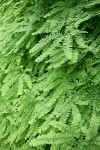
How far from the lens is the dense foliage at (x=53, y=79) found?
327 centimetres

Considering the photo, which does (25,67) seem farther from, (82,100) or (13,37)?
(82,100)

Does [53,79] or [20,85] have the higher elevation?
[53,79]

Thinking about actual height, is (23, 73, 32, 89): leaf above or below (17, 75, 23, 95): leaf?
above

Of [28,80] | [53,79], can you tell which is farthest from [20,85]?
[53,79]

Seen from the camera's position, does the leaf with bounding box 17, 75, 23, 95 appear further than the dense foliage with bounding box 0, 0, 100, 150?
Yes

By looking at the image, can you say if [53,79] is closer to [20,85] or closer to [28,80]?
[28,80]

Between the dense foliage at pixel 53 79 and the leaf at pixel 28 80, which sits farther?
the leaf at pixel 28 80

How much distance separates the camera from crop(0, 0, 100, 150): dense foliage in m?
3.27

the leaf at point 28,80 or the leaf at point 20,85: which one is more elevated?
the leaf at point 28,80

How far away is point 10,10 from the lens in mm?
5184

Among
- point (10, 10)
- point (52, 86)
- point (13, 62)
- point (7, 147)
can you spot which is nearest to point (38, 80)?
point (52, 86)

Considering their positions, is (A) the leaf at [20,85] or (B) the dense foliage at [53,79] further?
(A) the leaf at [20,85]

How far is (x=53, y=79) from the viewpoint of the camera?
377 centimetres

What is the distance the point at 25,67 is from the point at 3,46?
1.61 ft
